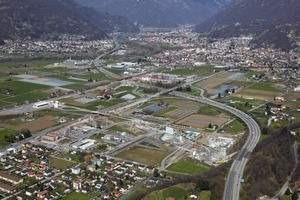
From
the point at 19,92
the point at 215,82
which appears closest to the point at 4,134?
the point at 19,92

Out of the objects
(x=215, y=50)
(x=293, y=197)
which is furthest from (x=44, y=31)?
(x=293, y=197)

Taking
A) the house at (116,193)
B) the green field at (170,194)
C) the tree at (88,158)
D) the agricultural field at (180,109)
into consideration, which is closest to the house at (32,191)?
the house at (116,193)

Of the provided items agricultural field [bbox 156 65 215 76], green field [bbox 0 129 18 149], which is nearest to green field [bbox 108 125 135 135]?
green field [bbox 0 129 18 149]

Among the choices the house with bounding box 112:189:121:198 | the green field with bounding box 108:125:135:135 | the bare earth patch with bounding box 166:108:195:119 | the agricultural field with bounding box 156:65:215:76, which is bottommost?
the house with bounding box 112:189:121:198

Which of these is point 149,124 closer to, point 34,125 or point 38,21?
point 34,125

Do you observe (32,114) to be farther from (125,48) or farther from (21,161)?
(125,48)

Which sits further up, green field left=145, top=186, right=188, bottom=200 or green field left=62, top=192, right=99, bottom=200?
green field left=145, top=186, right=188, bottom=200

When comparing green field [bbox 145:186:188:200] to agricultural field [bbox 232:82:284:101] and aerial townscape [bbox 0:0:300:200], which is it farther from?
agricultural field [bbox 232:82:284:101]
